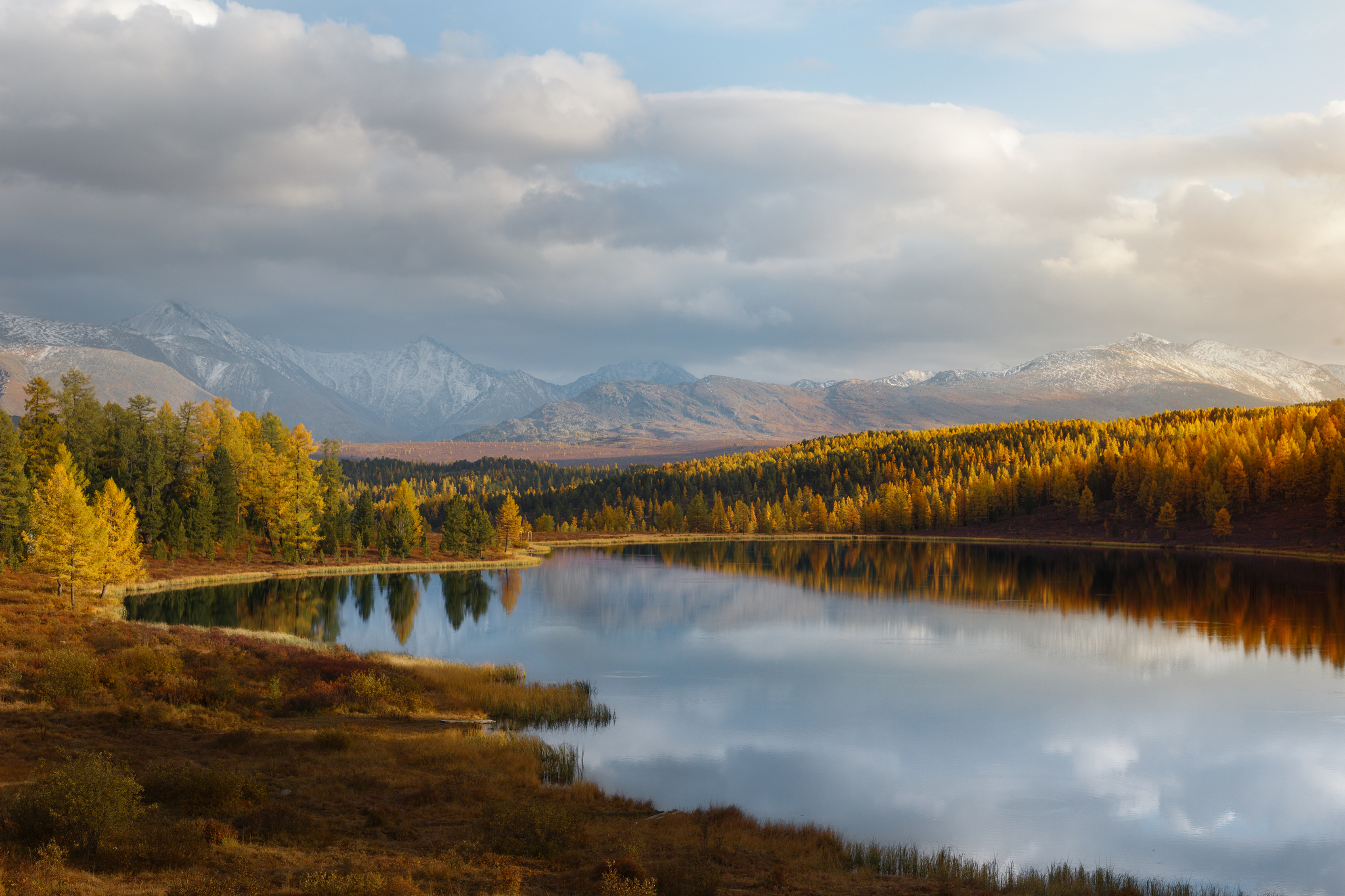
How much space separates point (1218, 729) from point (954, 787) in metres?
17.2

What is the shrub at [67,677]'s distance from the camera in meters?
31.3

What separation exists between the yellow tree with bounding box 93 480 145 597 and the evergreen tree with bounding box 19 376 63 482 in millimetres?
18745

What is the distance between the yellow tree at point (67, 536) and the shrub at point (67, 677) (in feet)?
120

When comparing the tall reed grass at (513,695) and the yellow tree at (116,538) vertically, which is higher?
the yellow tree at (116,538)

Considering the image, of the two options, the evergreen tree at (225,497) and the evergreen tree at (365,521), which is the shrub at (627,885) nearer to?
the evergreen tree at (225,497)

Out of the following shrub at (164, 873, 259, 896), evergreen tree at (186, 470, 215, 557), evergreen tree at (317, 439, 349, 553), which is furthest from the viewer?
evergreen tree at (317, 439, 349, 553)

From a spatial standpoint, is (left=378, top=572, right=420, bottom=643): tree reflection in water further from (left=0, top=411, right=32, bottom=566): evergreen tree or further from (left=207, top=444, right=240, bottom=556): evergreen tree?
(left=0, top=411, right=32, bottom=566): evergreen tree

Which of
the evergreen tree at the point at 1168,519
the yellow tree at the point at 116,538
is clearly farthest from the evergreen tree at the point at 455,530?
the evergreen tree at the point at 1168,519

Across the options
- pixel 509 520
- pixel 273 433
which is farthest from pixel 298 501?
pixel 509 520

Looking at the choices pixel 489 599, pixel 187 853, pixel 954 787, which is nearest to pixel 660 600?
pixel 489 599

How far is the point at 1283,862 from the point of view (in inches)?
957

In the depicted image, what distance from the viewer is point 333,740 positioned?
28.7 meters

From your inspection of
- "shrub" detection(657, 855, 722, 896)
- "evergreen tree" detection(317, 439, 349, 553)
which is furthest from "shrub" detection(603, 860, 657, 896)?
"evergreen tree" detection(317, 439, 349, 553)

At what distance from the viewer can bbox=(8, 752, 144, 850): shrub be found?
16.9 metres
